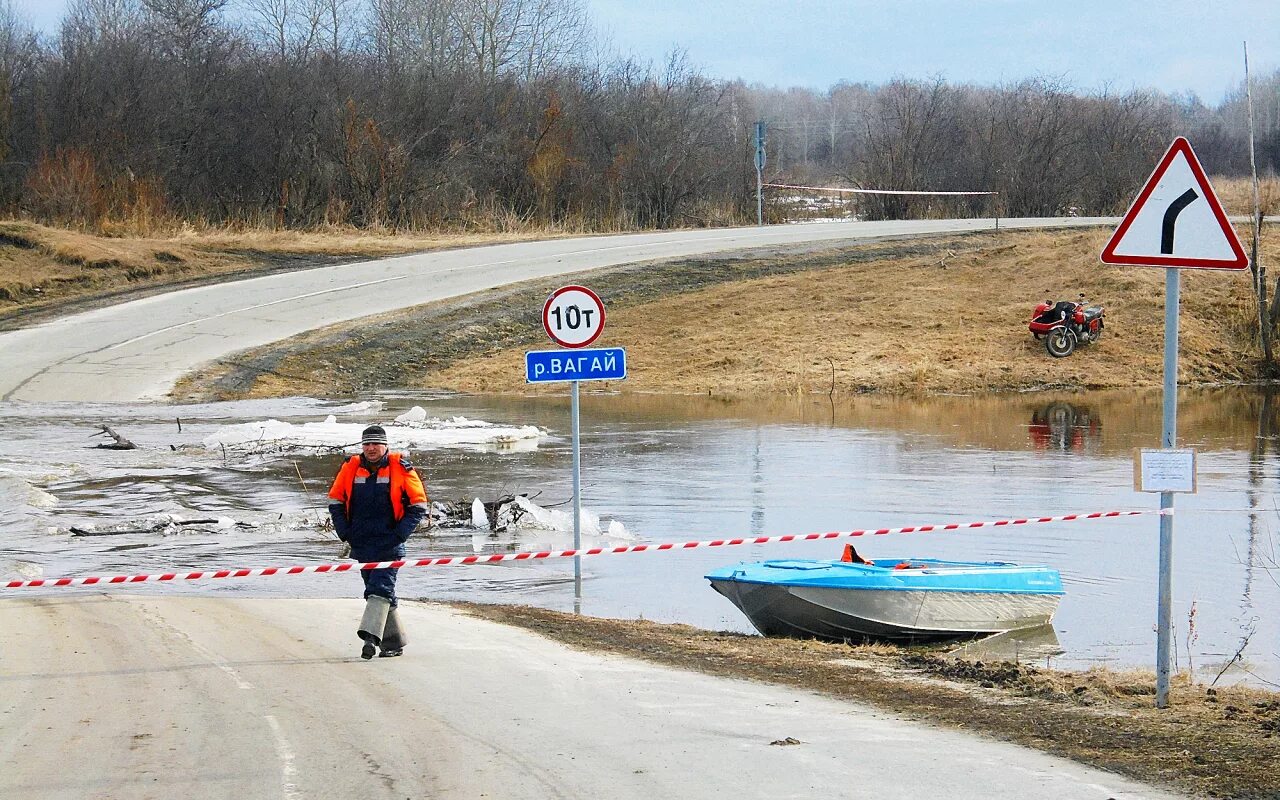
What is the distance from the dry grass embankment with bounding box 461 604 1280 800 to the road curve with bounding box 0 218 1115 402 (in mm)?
18867

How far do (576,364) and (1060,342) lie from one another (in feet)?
66.2

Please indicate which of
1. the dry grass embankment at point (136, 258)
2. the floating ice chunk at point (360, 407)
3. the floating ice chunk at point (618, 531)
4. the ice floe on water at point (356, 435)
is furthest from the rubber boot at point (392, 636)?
the dry grass embankment at point (136, 258)

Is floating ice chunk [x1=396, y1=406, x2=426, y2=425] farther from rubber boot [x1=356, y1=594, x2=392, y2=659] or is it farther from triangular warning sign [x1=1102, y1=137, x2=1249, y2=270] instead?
triangular warning sign [x1=1102, y1=137, x2=1249, y2=270]

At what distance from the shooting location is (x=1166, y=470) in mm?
7406

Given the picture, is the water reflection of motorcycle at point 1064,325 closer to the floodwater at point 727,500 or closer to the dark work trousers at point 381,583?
the floodwater at point 727,500

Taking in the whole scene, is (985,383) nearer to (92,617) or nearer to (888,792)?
(92,617)

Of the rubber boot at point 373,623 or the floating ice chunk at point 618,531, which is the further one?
the floating ice chunk at point 618,531

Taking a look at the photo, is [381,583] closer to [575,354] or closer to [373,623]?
[373,623]

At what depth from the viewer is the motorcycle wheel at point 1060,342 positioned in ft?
98.6

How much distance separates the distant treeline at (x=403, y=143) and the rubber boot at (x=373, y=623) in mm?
35146

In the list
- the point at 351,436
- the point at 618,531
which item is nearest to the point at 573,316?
the point at 618,531

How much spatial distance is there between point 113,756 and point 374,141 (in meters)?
43.3

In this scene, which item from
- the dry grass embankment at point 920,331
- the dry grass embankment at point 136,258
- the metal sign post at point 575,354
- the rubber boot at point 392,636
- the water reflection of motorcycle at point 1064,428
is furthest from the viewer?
the dry grass embankment at point 136,258

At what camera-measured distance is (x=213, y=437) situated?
20078 millimetres
